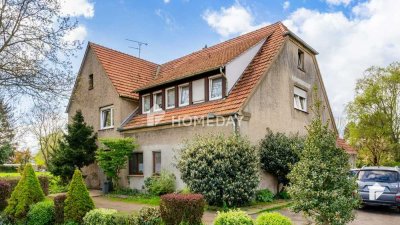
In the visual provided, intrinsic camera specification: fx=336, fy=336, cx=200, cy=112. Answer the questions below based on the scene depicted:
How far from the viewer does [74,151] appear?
2059 cm

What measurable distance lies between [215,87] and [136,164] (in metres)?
6.71

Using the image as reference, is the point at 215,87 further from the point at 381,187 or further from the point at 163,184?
the point at 381,187

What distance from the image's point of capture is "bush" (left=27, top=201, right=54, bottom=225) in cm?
1188

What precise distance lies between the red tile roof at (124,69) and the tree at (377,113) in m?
26.5

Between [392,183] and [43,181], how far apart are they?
52.8 feet

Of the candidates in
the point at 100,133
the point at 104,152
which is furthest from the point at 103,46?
the point at 104,152

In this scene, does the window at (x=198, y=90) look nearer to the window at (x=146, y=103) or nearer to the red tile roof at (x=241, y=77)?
the red tile roof at (x=241, y=77)

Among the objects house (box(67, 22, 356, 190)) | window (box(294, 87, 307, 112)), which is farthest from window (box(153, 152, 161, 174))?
window (box(294, 87, 307, 112))

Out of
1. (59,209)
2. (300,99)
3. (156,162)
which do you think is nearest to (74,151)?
(156,162)

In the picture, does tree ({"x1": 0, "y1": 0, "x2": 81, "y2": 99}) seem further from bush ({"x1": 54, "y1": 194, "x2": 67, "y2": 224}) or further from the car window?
the car window

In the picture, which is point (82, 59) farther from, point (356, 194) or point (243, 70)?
point (356, 194)

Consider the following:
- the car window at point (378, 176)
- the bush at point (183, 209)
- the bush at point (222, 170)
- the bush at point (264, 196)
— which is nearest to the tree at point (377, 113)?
the car window at point (378, 176)

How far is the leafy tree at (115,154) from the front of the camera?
725 inches

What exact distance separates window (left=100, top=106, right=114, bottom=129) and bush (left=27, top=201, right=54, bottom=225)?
10.3 meters
